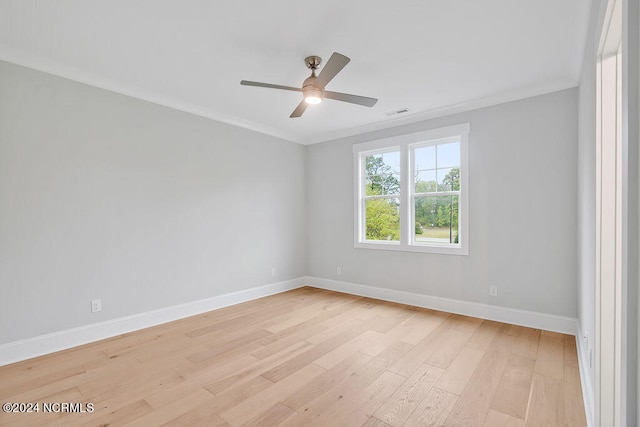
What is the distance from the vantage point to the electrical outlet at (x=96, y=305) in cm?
310

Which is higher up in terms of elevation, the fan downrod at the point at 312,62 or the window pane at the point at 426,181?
the fan downrod at the point at 312,62

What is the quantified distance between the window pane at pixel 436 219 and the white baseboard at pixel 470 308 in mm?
793

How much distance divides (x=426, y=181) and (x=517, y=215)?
3.91 feet

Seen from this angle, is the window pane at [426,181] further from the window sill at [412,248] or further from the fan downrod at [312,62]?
the fan downrod at [312,62]

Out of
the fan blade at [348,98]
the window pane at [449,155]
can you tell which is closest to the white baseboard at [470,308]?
the window pane at [449,155]

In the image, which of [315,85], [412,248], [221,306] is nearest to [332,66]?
[315,85]

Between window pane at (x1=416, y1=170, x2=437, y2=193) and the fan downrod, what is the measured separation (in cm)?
226

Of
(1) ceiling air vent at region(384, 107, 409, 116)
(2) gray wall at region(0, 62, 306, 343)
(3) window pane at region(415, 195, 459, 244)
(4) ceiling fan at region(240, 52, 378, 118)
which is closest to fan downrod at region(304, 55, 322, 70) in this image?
(4) ceiling fan at region(240, 52, 378, 118)

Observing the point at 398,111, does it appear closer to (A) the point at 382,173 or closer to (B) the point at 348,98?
(A) the point at 382,173

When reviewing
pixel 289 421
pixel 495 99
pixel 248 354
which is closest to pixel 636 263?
pixel 289 421

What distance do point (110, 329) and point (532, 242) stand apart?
15.2ft

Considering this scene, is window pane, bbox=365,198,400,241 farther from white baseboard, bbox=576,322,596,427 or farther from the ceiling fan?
white baseboard, bbox=576,322,596,427

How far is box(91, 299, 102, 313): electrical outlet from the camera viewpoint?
3.10 m

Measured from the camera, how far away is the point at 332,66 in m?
2.31
